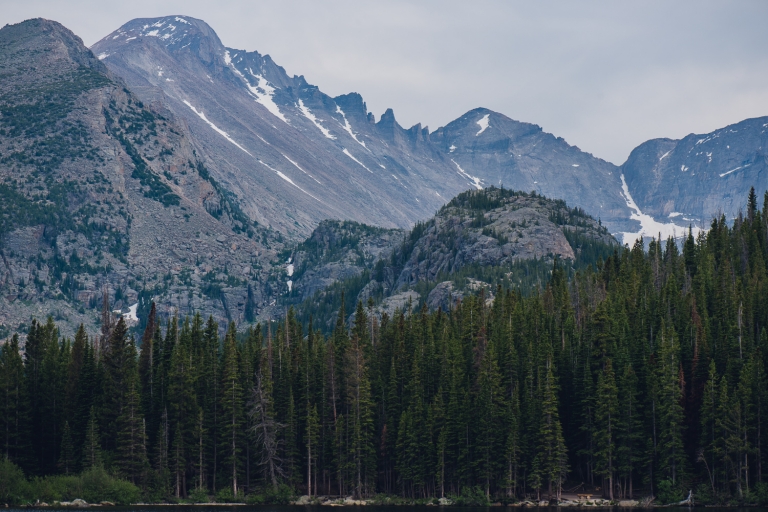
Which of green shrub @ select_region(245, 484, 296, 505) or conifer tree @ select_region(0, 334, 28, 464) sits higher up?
conifer tree @ select_region(0, 334, 28, 464)

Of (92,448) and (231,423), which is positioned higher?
(231,423)

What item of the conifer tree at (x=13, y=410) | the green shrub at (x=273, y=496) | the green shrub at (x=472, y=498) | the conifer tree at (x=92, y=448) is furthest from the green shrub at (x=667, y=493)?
the conifer tree at (x=13, y=410)

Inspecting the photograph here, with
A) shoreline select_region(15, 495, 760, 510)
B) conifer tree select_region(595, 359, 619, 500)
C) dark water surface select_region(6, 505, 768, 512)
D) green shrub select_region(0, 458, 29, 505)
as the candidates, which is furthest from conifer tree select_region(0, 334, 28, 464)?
conifer tree select_region(595, 359, 619, 500)

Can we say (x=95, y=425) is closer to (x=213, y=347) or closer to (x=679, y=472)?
(x=213, y=347)

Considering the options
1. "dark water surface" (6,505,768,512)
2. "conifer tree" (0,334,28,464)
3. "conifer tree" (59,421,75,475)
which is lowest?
"dark water surface" (6,505,768,512)

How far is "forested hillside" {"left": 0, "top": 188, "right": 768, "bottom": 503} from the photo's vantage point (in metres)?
110

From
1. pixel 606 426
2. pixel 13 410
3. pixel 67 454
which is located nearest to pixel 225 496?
pixel 67 454

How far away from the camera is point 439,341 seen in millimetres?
128125

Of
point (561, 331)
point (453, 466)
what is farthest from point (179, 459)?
point (561, 331)

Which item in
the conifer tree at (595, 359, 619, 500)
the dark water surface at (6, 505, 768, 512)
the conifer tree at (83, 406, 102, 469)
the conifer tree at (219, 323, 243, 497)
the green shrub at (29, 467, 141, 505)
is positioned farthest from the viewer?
the conifer tree at (219, 323, 243, 497)

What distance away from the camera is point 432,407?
118m

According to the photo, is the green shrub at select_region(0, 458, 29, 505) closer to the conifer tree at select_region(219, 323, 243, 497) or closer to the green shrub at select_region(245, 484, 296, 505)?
the conifer tree at select_region(219, 323, 243, 497)

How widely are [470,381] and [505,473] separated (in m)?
13.4

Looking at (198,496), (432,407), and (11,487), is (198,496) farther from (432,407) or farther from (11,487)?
(432,407)
